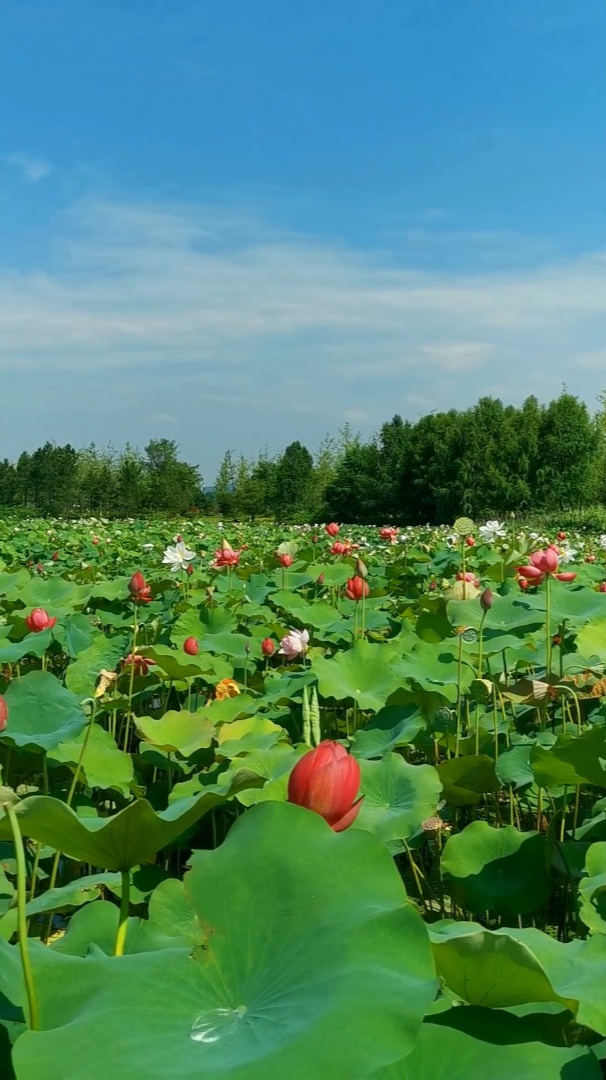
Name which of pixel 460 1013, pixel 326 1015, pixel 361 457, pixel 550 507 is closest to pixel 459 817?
pixel 460 1013

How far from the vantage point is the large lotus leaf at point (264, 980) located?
46 centimetres

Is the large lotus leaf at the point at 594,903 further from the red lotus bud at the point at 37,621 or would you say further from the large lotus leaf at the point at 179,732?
the red lotus bud at the point at 37,621

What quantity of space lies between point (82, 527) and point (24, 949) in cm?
1301

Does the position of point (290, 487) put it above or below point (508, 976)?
above

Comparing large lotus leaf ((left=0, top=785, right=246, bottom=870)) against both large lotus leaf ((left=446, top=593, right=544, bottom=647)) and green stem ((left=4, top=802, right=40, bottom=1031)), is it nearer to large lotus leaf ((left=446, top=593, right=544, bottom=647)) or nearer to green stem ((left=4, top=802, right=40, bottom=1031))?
green stem ((left=4, top=802, right=40, bottom=1031))

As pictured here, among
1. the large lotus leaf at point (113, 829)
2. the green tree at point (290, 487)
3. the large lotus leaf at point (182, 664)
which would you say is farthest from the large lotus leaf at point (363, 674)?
the green tree at point (290, 487)

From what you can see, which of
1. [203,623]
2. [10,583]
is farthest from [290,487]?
[203,623]

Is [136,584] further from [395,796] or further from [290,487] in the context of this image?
[290,487]

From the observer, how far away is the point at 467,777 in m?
1.59

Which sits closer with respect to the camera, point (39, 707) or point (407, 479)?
point (39, 707)

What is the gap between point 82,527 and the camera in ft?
43.2

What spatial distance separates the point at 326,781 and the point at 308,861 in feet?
0.33

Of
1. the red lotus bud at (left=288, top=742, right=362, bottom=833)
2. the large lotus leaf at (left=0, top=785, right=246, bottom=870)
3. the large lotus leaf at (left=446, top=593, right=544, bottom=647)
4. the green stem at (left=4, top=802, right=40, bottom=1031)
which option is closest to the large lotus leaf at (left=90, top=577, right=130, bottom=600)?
the large lotus leaf at (left=446, top=593, right=544, bottom=647)

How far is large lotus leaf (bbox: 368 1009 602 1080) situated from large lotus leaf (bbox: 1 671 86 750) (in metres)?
0.97
